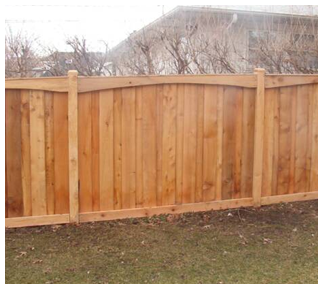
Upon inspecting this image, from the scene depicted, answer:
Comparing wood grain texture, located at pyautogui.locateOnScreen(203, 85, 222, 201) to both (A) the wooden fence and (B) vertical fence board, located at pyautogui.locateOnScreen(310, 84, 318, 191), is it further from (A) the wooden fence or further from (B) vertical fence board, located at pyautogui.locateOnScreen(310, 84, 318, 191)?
(B) vertical fence board, located at pyautogui.locateOnScreen(310, 84, 318, 191)

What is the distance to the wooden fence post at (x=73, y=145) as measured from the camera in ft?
12.7

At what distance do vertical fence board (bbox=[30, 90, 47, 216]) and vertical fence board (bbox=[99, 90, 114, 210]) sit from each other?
0.58m

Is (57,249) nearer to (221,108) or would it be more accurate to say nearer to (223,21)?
(221,108)

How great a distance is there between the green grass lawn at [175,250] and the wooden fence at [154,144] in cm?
22

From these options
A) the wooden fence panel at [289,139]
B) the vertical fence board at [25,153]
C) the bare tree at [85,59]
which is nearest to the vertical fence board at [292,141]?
the wooden fence panel at [289,139]

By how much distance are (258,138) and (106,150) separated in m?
1.78

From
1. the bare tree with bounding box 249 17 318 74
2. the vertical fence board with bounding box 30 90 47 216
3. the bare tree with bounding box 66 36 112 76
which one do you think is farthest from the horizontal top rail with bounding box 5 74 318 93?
the bare tree with bounding box 66 36 112 76

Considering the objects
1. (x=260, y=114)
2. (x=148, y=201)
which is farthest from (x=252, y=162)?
(x=148, y=201)

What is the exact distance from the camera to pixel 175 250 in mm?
3508

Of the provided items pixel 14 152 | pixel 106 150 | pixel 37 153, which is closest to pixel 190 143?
pixel 106 150

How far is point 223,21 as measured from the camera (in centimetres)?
757

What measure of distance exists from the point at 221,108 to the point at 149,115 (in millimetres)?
844

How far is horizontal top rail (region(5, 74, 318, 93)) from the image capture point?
12.5 feet

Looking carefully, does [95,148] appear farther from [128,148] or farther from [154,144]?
[154,144]
